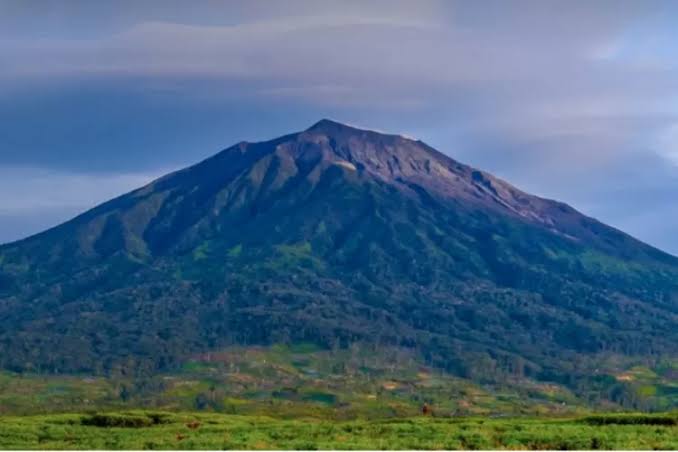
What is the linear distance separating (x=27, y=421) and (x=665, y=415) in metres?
42.8

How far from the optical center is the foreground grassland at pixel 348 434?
48000 millimetres

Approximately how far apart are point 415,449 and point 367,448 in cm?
243

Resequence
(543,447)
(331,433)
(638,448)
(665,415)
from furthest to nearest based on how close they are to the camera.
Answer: (665,415) < (331,433) < (543,447) < (638,448)

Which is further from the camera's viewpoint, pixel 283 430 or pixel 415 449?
pixel 283 430

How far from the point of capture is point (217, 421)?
229 ft

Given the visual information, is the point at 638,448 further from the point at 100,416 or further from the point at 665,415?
the point at 100,416

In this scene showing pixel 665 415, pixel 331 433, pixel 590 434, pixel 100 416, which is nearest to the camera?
pixel 590 434

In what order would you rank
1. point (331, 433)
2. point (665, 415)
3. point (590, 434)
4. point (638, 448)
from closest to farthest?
1. point (638, 448)
2. point (590, 434)
3. point (331, 433)
4. point (665, 415)

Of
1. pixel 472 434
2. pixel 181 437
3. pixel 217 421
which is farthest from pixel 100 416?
pixel 472 434

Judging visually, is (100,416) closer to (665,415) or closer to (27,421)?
(27,421)

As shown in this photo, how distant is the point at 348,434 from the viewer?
176 ft

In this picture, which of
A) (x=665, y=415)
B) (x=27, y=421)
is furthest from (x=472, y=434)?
(x=27, y=421)

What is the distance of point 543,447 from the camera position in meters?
47.6

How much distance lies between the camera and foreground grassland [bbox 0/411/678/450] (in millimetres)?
48000
